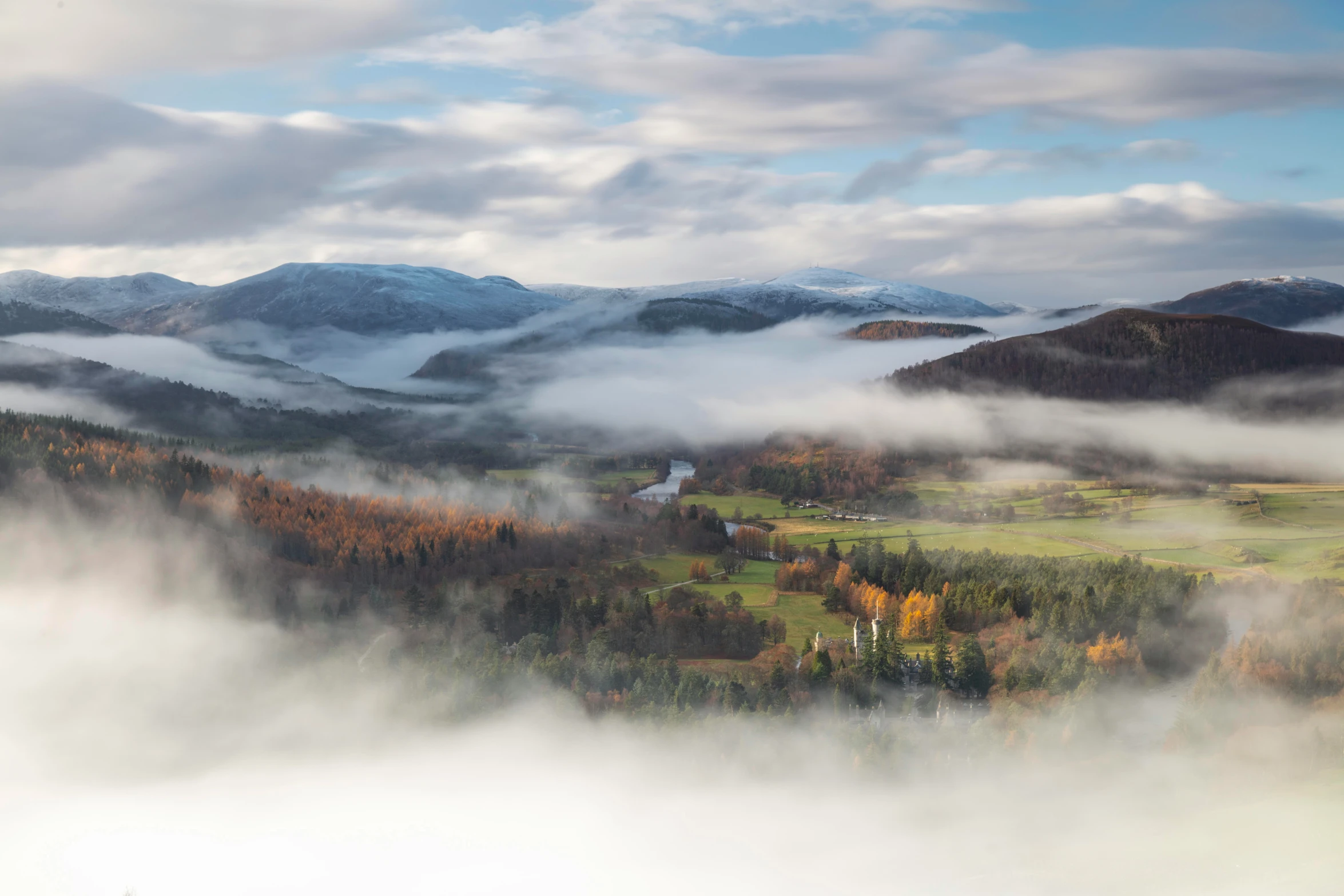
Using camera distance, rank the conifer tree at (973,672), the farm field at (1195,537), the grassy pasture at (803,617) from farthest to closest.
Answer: the farm field at (1195,537), the grassy pasture at (803,617), the conifer tree at (973,672)

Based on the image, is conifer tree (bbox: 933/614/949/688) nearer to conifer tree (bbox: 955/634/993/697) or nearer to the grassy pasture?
conifer tree (bbox: 955/634/993/697)

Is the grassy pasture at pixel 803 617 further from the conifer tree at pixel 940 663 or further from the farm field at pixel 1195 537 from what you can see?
the farm field at pixel 1195 537

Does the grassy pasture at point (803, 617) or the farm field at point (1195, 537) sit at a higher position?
the farm field at point (1195, 537)

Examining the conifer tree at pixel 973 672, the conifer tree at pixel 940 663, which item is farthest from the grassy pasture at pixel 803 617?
the conifer tree at pixel 973 672

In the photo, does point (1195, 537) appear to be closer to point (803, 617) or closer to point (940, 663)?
point (803, 617)

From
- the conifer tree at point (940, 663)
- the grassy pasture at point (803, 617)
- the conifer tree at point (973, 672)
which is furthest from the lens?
the grassy pasture at point (803, 617)

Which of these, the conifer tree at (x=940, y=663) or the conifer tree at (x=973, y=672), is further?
the conifer tree at (x=940, y=663)

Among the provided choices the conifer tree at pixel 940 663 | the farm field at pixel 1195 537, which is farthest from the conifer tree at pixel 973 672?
the farm field at pixel 1195 537

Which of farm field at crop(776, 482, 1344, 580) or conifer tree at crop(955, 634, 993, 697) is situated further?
farm field at crop(776, 482, 1344, 580)

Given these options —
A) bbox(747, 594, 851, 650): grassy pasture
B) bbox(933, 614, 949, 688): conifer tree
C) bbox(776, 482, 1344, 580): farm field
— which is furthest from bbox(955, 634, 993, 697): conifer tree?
bbox(776, 482, 1344, 580): farm field

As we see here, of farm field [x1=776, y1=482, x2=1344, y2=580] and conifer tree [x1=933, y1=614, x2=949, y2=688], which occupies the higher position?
farm field [x1=776, y1=482, x2=1344, y2=580]

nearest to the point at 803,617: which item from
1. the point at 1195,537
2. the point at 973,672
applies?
the point at 973,672

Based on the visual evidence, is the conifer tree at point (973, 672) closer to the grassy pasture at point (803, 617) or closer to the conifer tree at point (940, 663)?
the conifer tree at point (940, 663)
